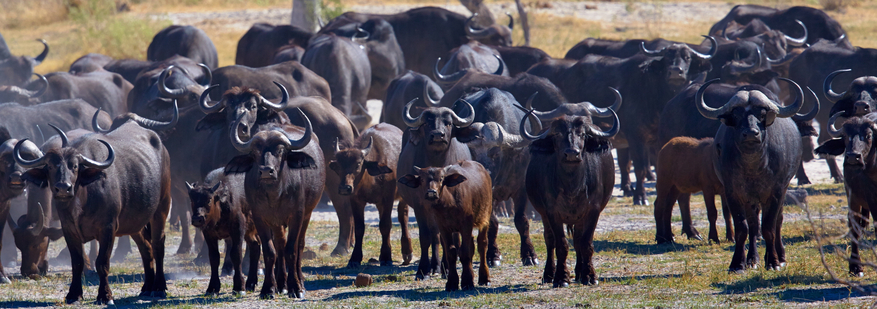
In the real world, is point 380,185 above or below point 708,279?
above

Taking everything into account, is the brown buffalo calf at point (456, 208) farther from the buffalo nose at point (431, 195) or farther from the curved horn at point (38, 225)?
the curved horn at point (38, 225)

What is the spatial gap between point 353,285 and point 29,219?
393 centimetres

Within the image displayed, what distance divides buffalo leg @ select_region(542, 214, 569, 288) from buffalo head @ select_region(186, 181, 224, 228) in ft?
10.4

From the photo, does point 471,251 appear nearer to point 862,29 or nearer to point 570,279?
point 570,279

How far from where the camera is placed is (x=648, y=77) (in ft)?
53.1

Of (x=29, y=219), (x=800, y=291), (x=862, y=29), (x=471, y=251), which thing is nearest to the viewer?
(x=800, y=291)

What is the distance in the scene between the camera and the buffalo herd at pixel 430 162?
347 inches

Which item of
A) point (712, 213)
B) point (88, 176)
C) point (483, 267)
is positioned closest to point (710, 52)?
point (712, 213)

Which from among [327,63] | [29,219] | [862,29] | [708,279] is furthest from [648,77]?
[862,29]

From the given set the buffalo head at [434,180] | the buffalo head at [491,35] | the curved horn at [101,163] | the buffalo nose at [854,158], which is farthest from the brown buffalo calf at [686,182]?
the buffalo head at [491,35]

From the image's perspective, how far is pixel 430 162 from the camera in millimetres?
10156

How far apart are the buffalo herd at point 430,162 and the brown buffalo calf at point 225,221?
2 centimetres

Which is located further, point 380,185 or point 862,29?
point 862,29

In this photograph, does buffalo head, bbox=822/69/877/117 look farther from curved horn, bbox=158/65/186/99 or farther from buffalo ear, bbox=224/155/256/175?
curved horn, bbox=158/65/186/99
